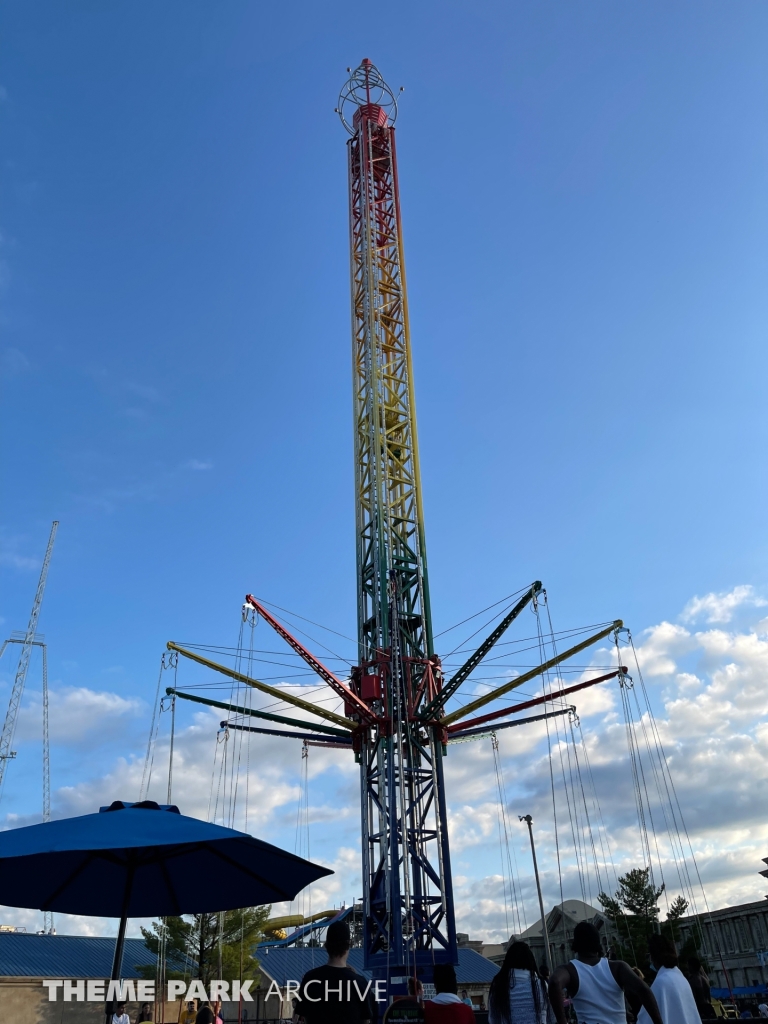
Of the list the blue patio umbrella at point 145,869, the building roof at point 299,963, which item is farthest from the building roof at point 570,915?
the blue patio umbrella at point 145,869

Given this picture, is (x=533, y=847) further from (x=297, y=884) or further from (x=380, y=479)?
(x=297, y=884)

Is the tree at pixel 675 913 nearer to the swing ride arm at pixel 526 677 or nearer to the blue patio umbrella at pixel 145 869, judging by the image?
the swing ride arm at pixel 526 677

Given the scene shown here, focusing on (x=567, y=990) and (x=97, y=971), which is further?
(x=97, y=971)

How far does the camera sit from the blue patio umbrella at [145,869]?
6.84 meters

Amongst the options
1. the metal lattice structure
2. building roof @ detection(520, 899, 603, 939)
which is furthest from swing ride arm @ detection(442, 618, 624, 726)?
building roof @ detection(520, 899, 603, 939)

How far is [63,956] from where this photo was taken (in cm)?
4016

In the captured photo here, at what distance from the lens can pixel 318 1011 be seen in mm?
4754

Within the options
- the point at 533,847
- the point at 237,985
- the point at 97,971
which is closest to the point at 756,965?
the point at 533,847

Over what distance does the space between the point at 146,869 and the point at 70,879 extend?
765 millimetres

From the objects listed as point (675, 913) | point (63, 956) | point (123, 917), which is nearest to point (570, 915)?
point (675, 913)

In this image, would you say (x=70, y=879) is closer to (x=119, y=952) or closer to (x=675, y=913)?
(x=119, y=952)

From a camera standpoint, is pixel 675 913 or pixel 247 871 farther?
pixel 675 913

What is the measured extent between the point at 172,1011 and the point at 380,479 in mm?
25318

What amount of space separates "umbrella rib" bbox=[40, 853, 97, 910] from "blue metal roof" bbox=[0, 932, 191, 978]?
3161cm
